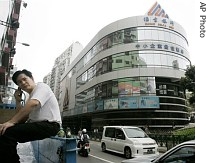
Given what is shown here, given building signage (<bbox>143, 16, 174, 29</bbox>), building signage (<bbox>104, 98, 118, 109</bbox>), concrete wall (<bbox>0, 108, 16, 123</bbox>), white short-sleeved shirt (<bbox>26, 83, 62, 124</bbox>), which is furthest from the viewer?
building signage (<bbox>143, 16, 174, 29</bbox>)

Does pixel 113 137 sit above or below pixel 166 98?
below

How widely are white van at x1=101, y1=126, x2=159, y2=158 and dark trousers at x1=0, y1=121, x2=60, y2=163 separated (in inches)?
365

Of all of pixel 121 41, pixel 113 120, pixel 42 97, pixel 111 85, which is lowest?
pixel 113 120

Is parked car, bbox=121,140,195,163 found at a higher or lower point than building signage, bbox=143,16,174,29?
lower

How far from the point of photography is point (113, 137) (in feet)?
41.4

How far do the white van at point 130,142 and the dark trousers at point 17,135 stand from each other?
927 cm

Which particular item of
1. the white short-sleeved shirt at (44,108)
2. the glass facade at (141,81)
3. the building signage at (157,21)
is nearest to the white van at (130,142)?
the white short-sleeved shirt at (44,108)

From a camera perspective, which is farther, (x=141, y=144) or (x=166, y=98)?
(x=166, y=98)

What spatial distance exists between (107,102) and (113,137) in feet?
59.7

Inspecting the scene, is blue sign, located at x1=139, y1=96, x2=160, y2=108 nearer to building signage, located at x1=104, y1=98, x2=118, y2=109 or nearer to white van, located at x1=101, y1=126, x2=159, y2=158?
building signage, located at x1=104, y1=98, x2=118, y2=109

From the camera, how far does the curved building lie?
28641 mm

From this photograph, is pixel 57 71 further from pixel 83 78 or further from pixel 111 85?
pixel 111 85

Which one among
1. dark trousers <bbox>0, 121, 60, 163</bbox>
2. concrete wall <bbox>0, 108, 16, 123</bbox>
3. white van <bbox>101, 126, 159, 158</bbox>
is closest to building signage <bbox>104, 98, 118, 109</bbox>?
white van <bbox>101, 126, 159, 158</bbox>

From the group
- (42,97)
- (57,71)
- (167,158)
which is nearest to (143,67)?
(167,158)
